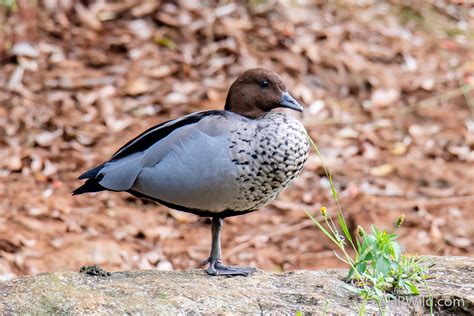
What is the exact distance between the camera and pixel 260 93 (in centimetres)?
396

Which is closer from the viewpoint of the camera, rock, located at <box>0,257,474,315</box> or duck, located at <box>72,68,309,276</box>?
rock, located at <box>0,257,474,315</box>

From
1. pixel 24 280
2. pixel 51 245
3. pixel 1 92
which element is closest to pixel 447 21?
pixel 1 92

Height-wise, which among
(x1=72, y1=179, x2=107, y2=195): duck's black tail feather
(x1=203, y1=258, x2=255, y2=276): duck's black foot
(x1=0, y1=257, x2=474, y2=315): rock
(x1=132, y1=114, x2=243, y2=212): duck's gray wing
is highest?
(x1=132, y1=114, x2=243, y2=212): duck's gray wing

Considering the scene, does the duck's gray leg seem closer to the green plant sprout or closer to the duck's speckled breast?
the duck's speckled breast

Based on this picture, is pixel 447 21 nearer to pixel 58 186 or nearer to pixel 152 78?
pixel 152 78

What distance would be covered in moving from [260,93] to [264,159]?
400 millimetres

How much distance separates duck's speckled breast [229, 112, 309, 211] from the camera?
3682mm

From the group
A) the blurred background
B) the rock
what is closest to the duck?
the rock

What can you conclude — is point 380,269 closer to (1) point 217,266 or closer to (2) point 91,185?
(1) point 217,266

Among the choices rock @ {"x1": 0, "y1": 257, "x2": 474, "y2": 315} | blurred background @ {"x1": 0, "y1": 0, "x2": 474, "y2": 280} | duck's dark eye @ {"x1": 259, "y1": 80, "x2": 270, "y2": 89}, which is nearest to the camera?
rock @ {"x1": 0, "y1": 257, "x2": 474, "y2": 315}

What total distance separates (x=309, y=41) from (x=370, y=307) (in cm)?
516

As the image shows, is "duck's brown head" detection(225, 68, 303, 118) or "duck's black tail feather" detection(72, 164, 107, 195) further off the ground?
"duck's brown head" detection(225, 68, 303, 118)

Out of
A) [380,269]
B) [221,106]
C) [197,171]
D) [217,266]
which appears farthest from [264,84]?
[221,106]

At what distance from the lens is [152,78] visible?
7.50 meters
